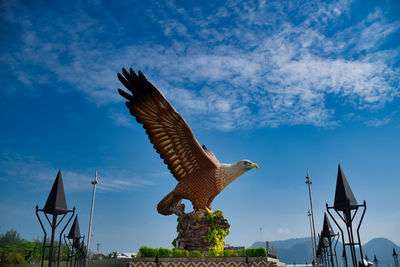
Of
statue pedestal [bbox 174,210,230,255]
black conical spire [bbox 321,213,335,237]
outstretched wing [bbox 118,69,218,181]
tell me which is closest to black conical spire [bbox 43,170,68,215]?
outstretched wing [bbox 118,69,218,181]

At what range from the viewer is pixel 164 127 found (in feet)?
52.4

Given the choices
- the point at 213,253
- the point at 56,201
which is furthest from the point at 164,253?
the point at 56,201

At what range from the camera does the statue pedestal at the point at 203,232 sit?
15.3 m

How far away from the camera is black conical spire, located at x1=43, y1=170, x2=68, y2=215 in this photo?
9.36 metres

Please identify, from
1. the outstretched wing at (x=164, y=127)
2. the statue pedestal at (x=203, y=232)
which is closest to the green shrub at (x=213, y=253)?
the statue pedestal at (x=203, y=232)

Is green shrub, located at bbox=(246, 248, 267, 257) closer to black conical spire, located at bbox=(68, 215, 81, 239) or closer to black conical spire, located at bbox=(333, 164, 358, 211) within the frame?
black conical spire, located at bbox=(333, 164, 358, 211)

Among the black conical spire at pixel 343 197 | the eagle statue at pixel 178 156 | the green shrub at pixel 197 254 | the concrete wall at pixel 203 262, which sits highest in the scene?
the eagle statue at pixel 178 156

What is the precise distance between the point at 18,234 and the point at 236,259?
198 ft

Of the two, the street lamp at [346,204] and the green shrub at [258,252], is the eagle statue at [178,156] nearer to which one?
the green shrub at [258,252]

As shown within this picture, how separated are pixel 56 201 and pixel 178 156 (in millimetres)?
7824

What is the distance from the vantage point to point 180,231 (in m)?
16.3

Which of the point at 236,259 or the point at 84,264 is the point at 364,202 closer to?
the point at 236,259

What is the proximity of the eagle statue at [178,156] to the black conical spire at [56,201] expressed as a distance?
6.50 metres

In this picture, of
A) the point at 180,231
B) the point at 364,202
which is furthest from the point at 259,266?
the point at 364,202
